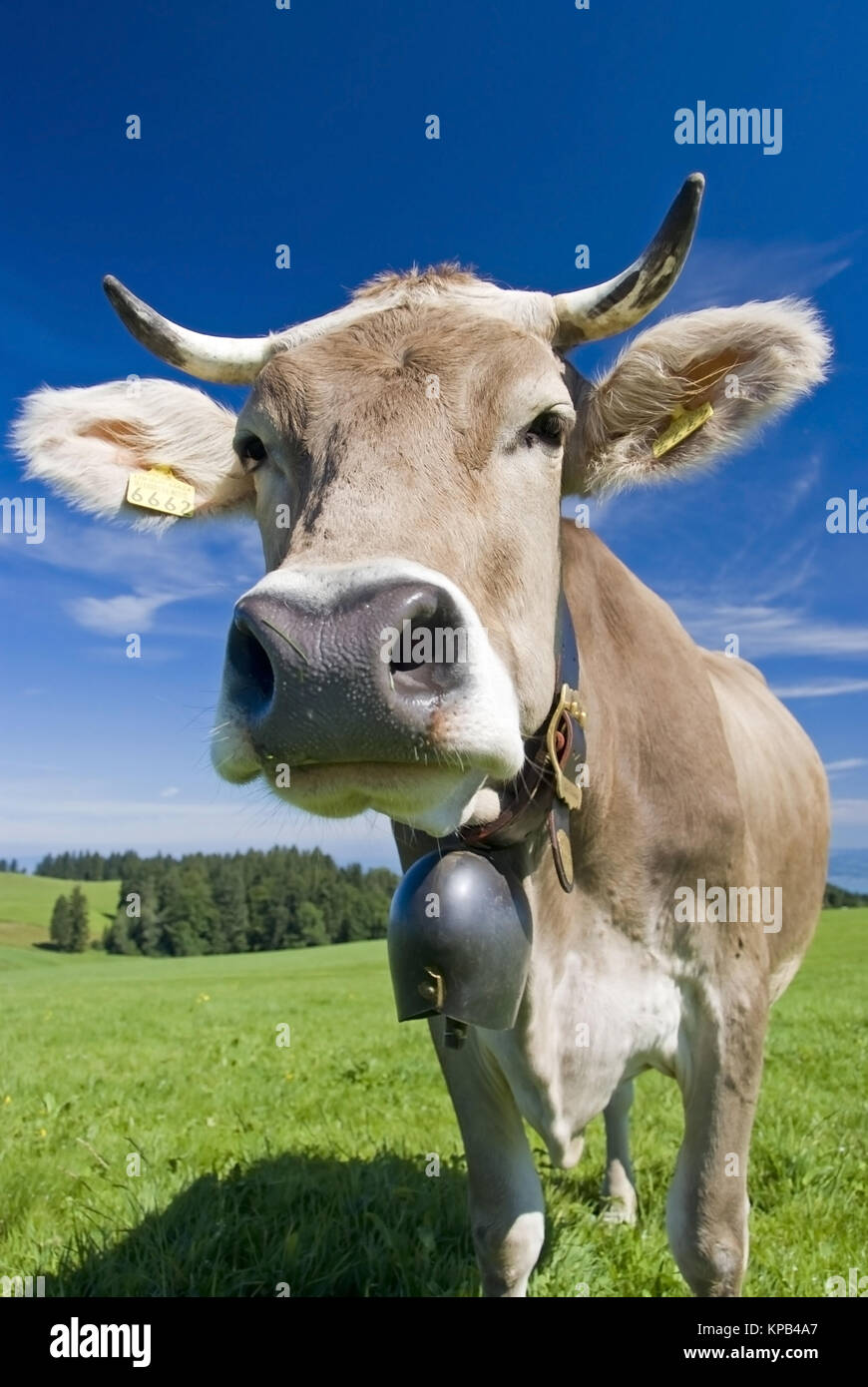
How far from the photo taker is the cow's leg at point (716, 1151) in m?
3.24

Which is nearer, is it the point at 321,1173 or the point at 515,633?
the point at 515,633

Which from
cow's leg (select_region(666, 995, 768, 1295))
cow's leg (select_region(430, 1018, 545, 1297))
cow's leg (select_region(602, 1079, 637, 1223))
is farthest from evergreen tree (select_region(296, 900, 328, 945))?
cow's leg (select_region(666, 995, 768, 1295))

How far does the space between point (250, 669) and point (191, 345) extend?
1.74 meters

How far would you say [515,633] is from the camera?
8.45ft

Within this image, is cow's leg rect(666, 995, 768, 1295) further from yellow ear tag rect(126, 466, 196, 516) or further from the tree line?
the tree line

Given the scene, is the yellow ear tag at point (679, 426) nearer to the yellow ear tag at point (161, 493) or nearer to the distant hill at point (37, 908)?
the yellow ear tag at point (161, 493)

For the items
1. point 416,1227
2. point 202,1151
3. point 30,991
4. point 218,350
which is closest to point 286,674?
point 218,350

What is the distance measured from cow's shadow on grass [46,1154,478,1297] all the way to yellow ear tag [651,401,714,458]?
10.4 feet

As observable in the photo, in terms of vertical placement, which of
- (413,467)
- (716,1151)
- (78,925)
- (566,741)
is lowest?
(78,925)

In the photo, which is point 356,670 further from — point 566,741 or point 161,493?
point 161,493

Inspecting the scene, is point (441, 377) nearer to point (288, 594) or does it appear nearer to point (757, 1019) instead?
point (288, 594)

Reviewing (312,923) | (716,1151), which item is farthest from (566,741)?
(312,923)

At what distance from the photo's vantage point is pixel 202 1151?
17.8 ft

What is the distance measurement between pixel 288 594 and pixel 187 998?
53.7ft
